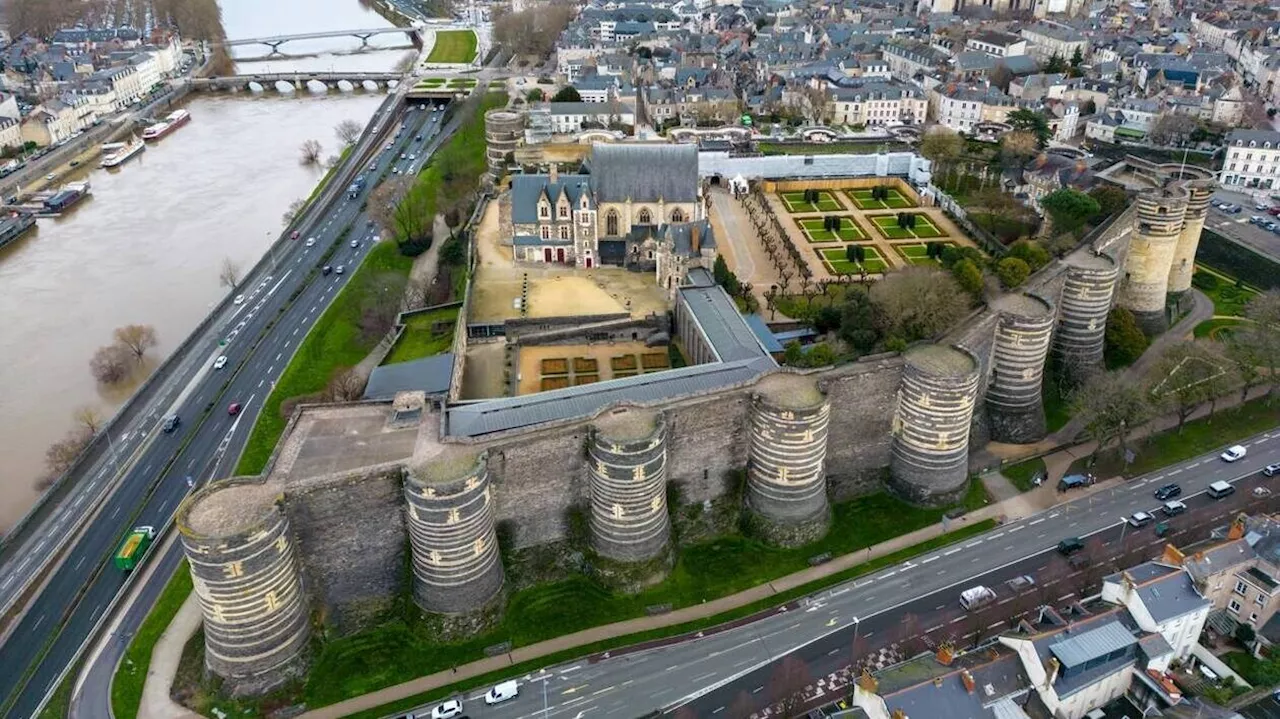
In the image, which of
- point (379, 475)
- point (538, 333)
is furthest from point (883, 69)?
point (379, 475)

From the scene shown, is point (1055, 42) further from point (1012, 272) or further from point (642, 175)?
point (1012, 272)

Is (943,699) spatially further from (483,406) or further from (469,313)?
(469,313)

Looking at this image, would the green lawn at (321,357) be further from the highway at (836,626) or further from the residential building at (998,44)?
the residential building at (998,44)

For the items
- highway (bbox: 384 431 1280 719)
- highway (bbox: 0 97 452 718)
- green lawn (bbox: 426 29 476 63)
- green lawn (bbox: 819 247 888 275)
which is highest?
green lawn (bbox: 426 29 476 63)

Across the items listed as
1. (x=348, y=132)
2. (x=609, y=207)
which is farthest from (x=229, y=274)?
(x=348, y=132)

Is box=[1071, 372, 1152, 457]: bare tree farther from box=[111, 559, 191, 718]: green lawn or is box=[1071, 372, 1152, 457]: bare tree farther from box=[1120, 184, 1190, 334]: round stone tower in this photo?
box=[111, 559, 191, 718]: green lawn

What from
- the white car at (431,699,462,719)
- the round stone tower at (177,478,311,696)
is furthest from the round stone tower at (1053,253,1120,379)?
the round stone tower at (177,478,311,696)
